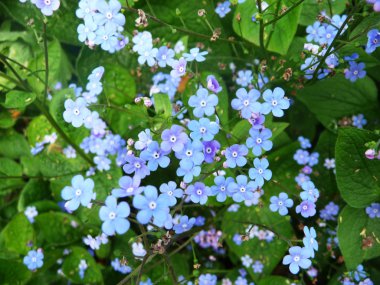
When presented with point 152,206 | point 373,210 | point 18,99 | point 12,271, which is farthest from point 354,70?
point 12,271

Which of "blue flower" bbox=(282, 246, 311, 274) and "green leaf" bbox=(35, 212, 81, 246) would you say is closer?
"blue flower" bbox=(282, 246, 311, 274)

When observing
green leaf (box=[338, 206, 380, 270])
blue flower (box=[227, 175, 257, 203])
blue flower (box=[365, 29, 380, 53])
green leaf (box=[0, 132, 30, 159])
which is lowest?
green leaf (box=[0, 132, 30, 159])

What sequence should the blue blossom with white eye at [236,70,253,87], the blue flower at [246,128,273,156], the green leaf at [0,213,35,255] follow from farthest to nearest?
the green leaf at [0,213,35,255] < the blue blossom with white eye at [236,70,253,87] < the blue flower at [246,128,273,156]

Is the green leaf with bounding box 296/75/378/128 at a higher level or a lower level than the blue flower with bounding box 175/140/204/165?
lower

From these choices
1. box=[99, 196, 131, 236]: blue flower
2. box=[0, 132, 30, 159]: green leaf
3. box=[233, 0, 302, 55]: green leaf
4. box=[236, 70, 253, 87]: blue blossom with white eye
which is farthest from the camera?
box=[0, 132, 30, 159]: green leaf

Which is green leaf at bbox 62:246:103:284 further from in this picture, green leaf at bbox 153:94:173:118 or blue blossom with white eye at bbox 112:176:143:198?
blue blossom with white eye at bbox 112:176:143:198

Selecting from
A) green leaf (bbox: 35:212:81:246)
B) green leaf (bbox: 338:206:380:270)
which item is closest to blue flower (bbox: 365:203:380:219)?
green leaf (bbox: 338:206:380:270)

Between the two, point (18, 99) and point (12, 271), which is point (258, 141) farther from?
point (12, 271)
